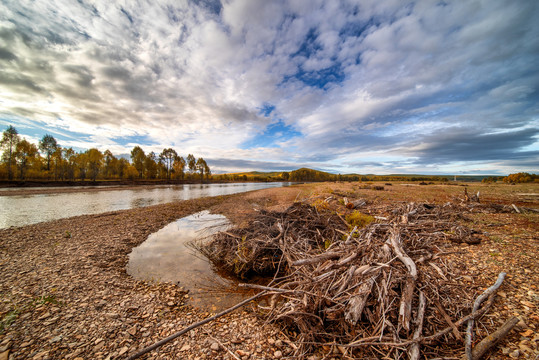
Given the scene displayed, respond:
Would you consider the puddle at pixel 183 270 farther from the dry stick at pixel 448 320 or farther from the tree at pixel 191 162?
the tree at pixel 191 162

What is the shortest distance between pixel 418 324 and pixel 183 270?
8.00 meters

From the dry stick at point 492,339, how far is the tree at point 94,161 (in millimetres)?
93010

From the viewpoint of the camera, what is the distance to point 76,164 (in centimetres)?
6944

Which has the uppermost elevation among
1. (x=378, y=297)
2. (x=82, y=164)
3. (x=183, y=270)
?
(x=82, y=164)

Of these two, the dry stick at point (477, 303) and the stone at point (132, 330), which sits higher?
the dry stick at point (477, 303)

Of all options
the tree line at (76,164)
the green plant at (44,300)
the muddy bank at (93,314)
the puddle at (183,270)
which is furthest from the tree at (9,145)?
the green plant at (44,300)

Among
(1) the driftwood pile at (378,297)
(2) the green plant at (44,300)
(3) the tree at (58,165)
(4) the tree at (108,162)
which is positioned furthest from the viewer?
(4) the tree at (108,162)

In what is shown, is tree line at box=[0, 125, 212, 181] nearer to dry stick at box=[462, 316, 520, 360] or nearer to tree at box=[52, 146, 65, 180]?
tree at box=[52, 146, 65, 180]

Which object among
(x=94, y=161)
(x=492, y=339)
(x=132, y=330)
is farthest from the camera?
(x=94, y=161)

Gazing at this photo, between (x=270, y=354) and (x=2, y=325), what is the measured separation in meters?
6.24

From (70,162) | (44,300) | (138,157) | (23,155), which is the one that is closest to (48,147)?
(70,162)

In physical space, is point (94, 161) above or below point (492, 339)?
above

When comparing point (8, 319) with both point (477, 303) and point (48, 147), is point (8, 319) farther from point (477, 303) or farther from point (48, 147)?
point (48, 147)

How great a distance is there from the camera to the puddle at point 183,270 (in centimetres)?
605
